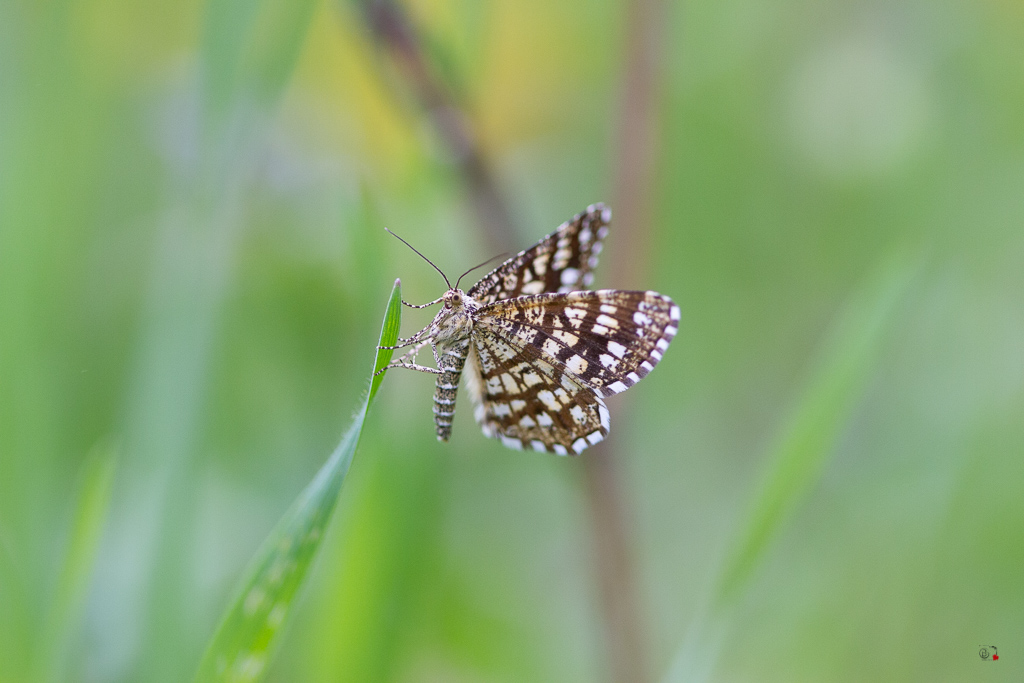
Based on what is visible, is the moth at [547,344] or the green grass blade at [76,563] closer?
the green grass blade at [76,563]

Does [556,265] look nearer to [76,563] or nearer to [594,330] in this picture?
[594,330]

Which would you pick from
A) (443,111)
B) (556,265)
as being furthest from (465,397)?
(443,111)

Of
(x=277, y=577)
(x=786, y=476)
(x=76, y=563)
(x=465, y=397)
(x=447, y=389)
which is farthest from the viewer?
(x=465, y=397)

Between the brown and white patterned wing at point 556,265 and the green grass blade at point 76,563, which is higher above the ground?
the brown and white patterned wing at point 556,265

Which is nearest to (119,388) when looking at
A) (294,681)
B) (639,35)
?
(294,681)

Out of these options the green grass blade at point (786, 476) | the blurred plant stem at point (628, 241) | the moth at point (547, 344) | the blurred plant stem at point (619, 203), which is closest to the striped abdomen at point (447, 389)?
the moth at point (547, 344)

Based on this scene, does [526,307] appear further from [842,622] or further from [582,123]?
[582,123]

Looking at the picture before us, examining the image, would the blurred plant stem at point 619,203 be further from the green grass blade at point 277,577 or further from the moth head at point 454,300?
the green grass blade at point 277,577

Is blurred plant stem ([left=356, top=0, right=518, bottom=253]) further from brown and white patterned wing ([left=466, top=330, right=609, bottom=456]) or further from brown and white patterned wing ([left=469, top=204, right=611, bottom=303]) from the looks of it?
brown and white patterned wing ([left=466, top=330, right=609, bottom=456])
